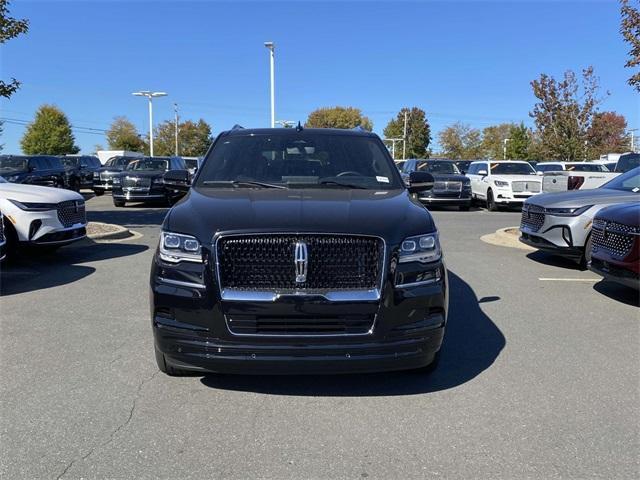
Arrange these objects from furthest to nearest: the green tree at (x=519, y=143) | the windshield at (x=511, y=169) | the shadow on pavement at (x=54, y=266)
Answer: the green tree at (x=519, y=143)
the windshield at (x=511, y=169)
the shadow on pavement at (x=54, y=266)

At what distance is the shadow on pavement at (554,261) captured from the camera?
29.1 feet

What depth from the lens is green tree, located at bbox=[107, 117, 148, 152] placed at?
74.4 m

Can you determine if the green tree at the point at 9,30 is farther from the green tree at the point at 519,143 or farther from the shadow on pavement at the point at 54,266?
the green tree at the point at 519,143

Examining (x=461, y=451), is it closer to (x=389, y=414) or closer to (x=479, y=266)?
(x=389, y=414)

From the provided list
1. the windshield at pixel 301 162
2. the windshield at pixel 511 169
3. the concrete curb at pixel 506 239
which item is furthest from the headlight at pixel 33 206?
the windshield at pixel 511 169

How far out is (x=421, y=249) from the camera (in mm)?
3654

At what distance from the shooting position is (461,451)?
10.3 feet

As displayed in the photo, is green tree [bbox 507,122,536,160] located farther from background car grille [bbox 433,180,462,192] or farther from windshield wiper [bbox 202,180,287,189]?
windshield wiper [bbox 202,180,287,189]

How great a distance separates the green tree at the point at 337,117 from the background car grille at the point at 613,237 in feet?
258

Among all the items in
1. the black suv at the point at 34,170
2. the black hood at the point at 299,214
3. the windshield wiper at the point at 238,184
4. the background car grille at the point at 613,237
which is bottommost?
the background car grille at the point at 613,237

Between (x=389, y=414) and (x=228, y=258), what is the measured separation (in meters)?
1.43

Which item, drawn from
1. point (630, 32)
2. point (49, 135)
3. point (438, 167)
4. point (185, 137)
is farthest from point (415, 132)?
point (630, 32)

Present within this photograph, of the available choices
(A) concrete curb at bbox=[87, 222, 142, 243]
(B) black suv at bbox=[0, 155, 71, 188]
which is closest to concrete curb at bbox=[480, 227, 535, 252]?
(A) concrete curb at bbox=[87, 222, 142, 243]

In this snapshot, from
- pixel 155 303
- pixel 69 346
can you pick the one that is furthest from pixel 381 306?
pixel 69 346
